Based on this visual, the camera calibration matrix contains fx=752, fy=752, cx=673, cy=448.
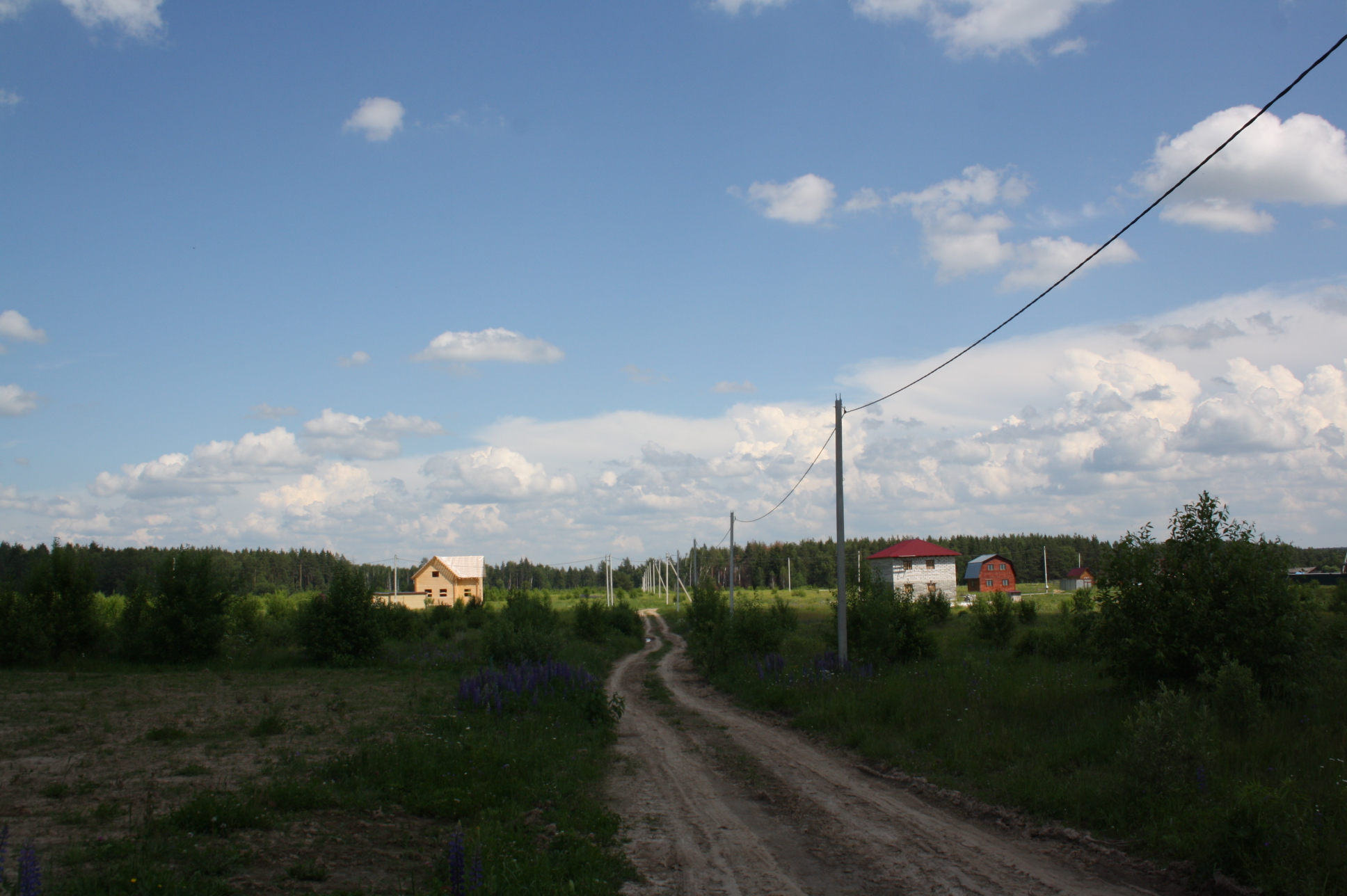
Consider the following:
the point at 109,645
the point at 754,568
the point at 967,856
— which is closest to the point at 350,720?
the point at 967,856

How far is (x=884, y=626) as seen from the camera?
2095cm

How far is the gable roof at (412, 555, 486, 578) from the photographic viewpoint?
8625 cm

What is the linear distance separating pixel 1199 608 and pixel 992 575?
78706 millimetres

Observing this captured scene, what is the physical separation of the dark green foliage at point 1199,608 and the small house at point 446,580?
7729 cm

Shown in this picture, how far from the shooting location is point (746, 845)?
289 inches

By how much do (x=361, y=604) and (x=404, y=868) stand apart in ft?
82.8

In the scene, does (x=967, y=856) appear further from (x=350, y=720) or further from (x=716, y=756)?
(x=350, y=720)

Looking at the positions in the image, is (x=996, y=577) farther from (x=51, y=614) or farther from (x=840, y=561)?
(x=51, y=614)

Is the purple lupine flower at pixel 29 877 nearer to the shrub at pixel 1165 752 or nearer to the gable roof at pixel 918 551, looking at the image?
the shrub at pixel 1165 752

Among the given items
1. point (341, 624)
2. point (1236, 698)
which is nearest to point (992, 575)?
point (341, 624)

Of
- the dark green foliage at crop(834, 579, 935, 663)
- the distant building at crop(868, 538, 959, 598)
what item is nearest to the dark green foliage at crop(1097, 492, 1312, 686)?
the dark green foliage at crop(834, 579, 935, 663)

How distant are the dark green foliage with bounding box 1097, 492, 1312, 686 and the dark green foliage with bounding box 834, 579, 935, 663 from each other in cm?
822

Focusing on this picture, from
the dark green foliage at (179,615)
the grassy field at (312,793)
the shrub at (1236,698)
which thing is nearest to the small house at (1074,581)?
the shrub at (1236,698)

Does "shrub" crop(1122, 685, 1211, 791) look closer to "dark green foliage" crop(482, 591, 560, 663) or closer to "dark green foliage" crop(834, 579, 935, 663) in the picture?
"dark green foliage" crop(834, 579, 935, 663)
